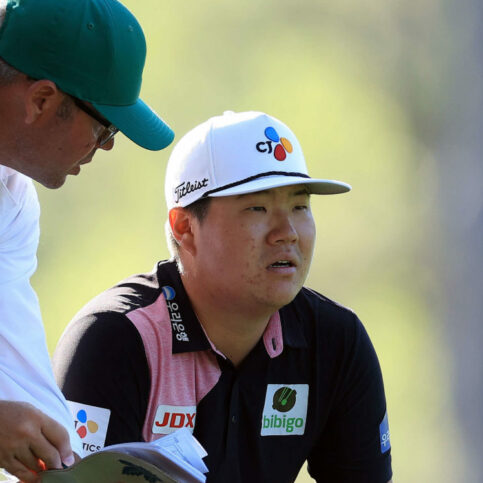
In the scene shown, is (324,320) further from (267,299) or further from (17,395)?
(17,395)

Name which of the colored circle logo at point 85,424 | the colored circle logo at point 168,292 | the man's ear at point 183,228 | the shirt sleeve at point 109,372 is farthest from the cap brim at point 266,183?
the colored circle logo at point 85,424

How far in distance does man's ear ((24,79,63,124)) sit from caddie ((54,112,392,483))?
0.66m

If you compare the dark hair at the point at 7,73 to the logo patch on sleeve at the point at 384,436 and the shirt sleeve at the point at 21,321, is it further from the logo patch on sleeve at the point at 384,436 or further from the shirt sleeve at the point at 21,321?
the logo patch on sleeve at the point at 384,436

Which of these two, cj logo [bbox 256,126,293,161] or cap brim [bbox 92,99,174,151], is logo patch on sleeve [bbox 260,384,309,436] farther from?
cap brim [bbox 92,99,174,151]

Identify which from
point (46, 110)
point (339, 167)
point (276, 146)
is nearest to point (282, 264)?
point (276, 146)

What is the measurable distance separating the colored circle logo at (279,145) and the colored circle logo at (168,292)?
1.38ft

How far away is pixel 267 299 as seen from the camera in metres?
2.15

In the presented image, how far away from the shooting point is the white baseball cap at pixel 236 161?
2193 millimetres

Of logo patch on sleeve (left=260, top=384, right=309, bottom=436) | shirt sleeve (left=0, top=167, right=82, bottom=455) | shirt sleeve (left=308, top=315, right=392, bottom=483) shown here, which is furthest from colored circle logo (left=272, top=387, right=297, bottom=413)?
shirt sleeve (left=0, top=167, right=82, bottom=455)

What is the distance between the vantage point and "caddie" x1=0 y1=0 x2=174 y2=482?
1.58 meters

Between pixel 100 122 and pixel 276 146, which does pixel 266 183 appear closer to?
pixel 276 146

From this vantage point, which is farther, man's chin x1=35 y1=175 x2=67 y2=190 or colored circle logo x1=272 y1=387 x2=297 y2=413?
colored circle logo x1=272 y1=387 x2=297 y2=413

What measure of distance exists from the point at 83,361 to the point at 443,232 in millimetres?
2015

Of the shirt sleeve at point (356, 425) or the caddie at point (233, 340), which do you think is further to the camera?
the shirt sleeve at point (356, 425)
